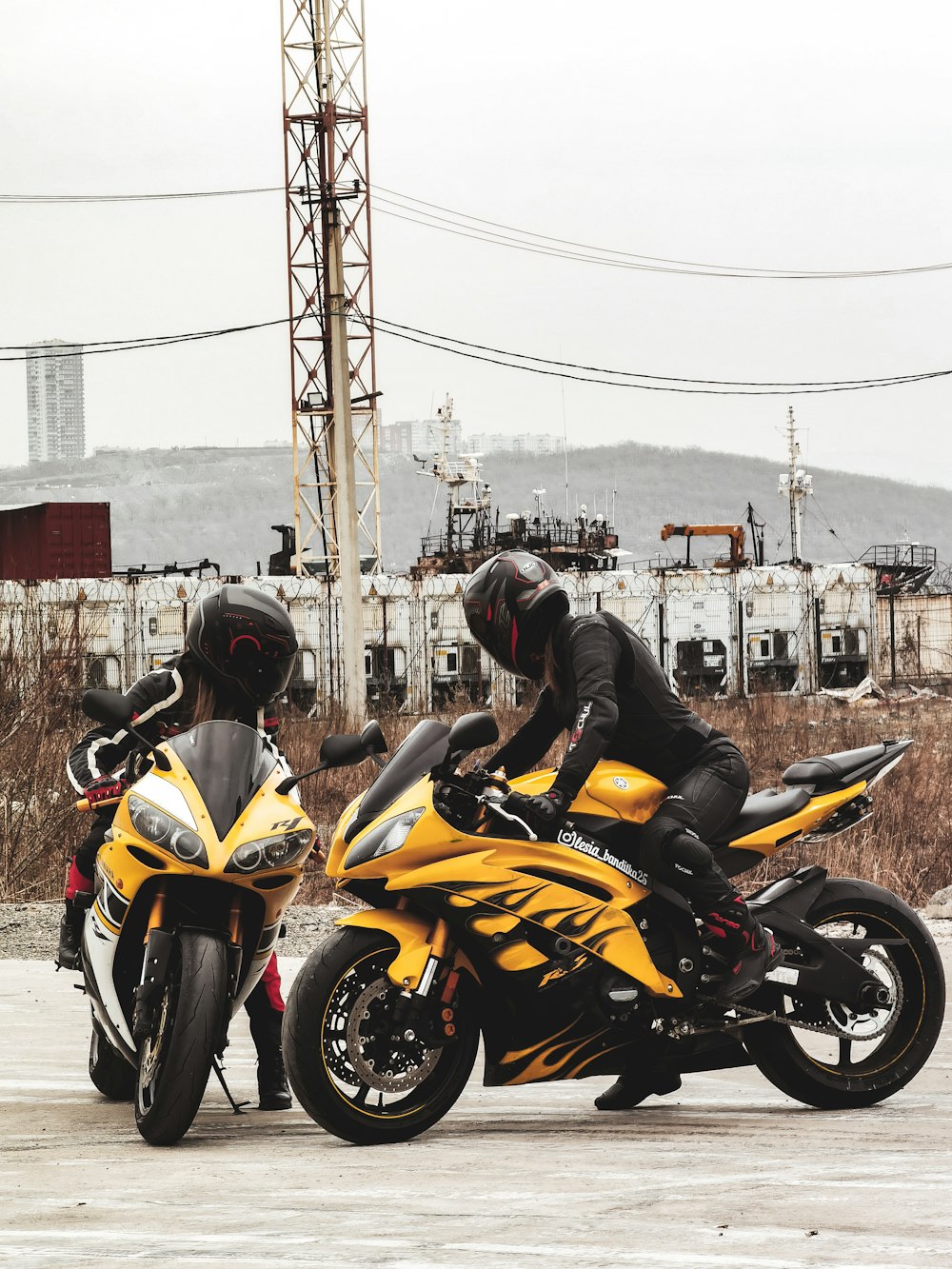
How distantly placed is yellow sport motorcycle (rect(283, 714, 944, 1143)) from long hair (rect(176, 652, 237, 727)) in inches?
24.1

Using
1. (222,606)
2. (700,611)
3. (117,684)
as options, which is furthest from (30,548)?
(222,606)

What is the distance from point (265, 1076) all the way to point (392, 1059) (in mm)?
962

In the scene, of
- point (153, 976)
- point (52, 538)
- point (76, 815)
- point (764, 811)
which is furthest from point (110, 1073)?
point (52, 538)

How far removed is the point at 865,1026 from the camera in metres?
5.74

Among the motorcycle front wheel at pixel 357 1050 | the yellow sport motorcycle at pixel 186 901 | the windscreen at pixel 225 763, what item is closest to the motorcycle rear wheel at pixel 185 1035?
the yellow sport motorcycle at pixel 186 901

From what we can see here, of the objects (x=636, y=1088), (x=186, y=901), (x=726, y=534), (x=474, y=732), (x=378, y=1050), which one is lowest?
(x=636, y=1088)

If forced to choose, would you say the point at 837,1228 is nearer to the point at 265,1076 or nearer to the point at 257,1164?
the point at 257,1164

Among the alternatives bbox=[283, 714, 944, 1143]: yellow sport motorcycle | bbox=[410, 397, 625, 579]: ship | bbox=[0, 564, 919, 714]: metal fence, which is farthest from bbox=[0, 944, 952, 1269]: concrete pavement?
bbox=[410, 397, 625, 579]: ship

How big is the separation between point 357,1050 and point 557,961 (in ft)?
2.22

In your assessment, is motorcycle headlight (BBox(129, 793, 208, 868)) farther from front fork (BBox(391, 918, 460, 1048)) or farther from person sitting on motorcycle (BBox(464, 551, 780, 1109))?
person sitting on motorcycle (BBox(464, 551, 780, 1109))

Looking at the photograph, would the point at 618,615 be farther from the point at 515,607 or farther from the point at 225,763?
the point at 225,763

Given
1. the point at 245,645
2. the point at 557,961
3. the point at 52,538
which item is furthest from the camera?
the point at 52,538

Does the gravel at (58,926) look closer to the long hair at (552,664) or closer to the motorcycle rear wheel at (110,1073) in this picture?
the motorcycle rear wheel at (110,1073)

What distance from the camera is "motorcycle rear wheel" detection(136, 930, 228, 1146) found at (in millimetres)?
4859
